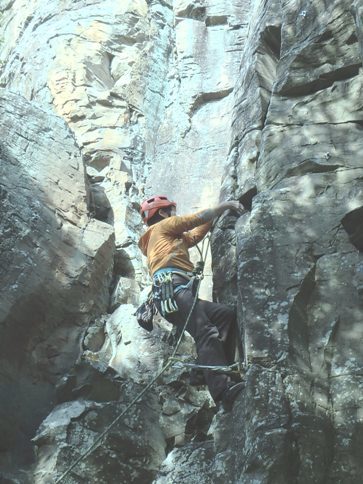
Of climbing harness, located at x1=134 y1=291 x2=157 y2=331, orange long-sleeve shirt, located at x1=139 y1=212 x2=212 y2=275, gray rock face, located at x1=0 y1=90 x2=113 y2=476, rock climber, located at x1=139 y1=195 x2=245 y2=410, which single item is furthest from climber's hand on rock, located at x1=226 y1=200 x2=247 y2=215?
gray rock face, located at x1=0 y1=90 x2=113 y2=476

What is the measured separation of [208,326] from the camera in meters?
5.76

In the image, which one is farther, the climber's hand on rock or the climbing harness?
the climber's hand on rock

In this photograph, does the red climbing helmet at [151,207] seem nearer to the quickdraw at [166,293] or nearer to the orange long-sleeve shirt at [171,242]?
the orange long-sleeve shirt at [171,242]

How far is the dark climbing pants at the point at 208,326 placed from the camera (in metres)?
5.61

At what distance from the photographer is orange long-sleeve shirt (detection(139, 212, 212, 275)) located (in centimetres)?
621

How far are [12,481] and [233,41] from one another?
26.8 ft

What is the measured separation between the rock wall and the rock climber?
24cm

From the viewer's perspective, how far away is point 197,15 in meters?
12.0

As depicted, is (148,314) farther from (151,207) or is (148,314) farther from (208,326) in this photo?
(151,207)

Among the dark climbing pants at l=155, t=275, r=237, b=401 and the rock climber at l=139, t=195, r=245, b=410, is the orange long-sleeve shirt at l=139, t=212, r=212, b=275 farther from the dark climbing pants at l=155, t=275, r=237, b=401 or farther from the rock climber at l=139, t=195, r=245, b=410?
the dark climbing pants at l=155, t=275, r=237, b=401

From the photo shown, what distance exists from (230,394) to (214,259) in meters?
1.93

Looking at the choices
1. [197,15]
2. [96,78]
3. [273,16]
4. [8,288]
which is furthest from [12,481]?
[197,15]

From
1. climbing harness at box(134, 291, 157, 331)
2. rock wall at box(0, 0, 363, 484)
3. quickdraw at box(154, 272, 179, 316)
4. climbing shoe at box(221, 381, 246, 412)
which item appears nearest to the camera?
rock wall at box(0, 0, 363, 484)

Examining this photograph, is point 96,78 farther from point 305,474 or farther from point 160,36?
point 305,474
